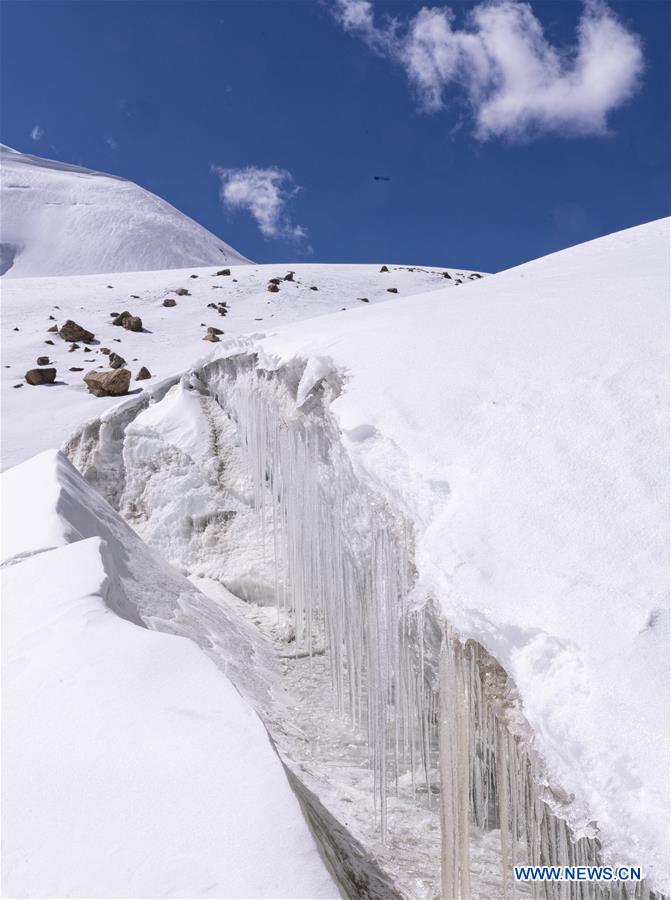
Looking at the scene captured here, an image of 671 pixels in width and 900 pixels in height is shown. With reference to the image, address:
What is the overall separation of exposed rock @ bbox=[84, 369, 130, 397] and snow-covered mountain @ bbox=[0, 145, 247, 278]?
26.0 metres

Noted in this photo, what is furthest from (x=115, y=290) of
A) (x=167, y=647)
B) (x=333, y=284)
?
(x=167, y=647)

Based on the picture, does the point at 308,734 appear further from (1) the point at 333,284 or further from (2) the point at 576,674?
(1) the point at 333,284

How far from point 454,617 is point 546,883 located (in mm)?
594

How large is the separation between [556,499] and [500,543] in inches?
8.0

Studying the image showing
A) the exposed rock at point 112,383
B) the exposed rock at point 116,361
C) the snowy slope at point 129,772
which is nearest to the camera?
the snowy slope at point 129,772

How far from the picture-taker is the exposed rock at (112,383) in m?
7.84

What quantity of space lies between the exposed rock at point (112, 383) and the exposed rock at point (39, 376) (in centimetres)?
91

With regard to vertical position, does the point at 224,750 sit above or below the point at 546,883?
above

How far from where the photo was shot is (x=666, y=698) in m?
1.18

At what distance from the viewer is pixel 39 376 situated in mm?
8438

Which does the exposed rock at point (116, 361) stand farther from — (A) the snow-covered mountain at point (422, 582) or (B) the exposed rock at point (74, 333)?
(A) the snow-covered mountain at point (422, 582)

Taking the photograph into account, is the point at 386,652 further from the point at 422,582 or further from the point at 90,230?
A: the point at 90,230

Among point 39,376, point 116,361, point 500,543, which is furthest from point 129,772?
point 116,361

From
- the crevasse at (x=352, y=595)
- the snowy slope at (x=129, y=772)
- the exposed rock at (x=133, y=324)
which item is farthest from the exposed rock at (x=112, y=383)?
the snowy slope at (x=129, y=772)
